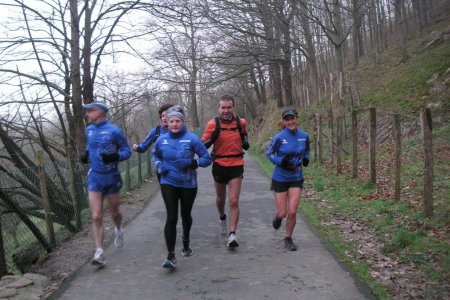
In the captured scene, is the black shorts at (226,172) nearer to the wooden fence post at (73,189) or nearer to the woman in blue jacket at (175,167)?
the woman in blue jacket at (175,167)

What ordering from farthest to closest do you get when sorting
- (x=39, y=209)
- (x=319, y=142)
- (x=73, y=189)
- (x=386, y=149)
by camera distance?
(x=319, y=142) < (x=386, y=149) < (x=39, y=209) < (x=73, y=189)

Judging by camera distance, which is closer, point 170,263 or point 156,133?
point 170,263

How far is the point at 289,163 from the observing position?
581cm

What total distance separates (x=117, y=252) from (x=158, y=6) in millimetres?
6555

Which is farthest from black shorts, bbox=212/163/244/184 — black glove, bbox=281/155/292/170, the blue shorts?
the blue shorts

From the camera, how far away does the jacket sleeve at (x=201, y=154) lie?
5.30 m

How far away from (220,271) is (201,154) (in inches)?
55.1

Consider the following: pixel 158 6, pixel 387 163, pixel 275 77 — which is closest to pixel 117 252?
pixel 158 6

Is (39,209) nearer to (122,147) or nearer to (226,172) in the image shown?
(122,147)

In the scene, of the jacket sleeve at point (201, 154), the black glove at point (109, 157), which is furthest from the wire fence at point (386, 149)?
the black glove at point (109, 157)

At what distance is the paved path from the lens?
4.50 meters

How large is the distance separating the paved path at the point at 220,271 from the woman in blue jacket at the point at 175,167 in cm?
43

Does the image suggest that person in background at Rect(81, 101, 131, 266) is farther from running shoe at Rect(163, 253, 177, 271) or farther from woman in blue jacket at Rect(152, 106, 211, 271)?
running shoe at Rect(163, 253, 177, 271)

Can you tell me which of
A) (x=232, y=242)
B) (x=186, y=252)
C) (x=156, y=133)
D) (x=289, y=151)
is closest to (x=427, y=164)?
(x=289, y=151)
